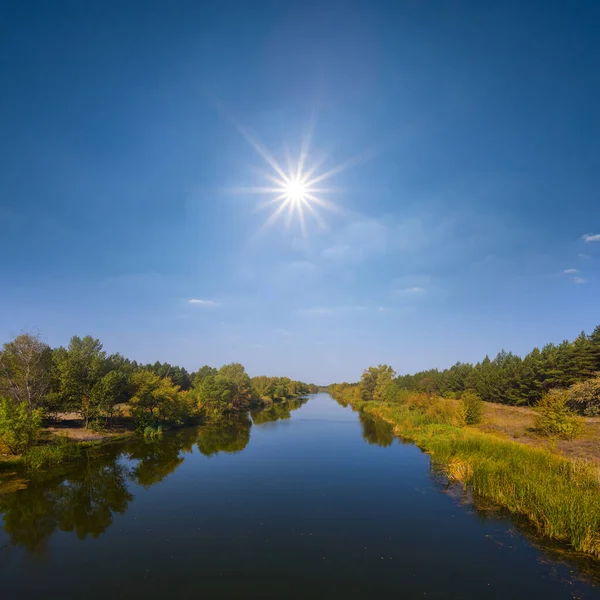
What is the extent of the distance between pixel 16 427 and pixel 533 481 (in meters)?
40.5

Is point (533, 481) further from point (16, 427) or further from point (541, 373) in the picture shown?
point (541, 373)

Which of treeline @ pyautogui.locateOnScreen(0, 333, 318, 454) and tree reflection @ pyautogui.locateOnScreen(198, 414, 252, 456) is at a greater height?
treeline @ pyautogui.locateOnScreen(0, 333, 318, 454)

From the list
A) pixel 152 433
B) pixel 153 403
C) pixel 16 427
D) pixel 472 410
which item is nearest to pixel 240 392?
pixel 153 403

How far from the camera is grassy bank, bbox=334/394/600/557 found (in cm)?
1520

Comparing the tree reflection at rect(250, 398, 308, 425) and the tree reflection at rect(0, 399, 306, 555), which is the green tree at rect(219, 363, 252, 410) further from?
the tree reflection at rect(0, 399, 306, 555)

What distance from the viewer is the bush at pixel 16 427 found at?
26.5 metres

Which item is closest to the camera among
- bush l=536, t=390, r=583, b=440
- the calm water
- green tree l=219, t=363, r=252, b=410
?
the calm water

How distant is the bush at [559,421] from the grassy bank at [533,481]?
330 inches

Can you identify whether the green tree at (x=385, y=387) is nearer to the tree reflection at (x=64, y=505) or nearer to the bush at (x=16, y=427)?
the tree reflection at (x=64, y=505)

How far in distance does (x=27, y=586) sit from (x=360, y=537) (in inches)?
598

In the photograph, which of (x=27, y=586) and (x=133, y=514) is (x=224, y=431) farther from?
(x=27, y=586)

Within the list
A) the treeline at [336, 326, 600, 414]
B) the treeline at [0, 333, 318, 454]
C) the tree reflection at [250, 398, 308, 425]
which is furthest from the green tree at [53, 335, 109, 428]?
the treeline at [336, 326, 600, 414]

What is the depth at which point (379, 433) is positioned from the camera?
167 ft

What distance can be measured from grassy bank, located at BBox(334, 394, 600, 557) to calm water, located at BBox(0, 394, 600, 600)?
1.61 meters
